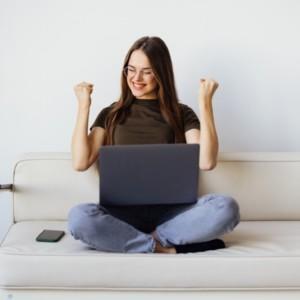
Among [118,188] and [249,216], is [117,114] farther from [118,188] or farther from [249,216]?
[249,216]

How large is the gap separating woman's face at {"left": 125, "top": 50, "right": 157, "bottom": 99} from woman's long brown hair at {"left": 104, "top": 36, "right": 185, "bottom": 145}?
2 centimetres

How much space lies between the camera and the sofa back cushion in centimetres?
215

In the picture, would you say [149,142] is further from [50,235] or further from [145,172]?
[50,235]

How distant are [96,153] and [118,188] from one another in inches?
12.7

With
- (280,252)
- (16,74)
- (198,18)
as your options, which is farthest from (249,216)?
(16,74)

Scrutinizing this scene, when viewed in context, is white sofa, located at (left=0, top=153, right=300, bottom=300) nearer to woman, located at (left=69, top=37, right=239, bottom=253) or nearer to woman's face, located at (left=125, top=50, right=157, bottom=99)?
woman, located at (left=69, top=37, right=239, bottom=253)

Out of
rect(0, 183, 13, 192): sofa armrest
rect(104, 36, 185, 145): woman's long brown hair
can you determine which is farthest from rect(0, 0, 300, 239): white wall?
rect(0, 183, 13, 192): sofa armrest

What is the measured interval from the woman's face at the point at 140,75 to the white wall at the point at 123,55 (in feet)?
1.08

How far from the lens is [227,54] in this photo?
97.6 inches

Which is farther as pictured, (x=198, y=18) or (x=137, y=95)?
(x=198, y=18)

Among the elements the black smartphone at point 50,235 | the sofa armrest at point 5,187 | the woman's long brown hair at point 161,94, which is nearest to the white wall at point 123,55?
the woman's long brown hair at point 161,94

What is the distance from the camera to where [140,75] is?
2.12 meters

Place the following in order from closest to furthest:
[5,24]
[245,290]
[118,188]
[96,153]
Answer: [245,290], [118,188], [96,153], [5,24]

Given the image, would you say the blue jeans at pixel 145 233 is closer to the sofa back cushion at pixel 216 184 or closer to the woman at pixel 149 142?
the woman at pixel 149 142
